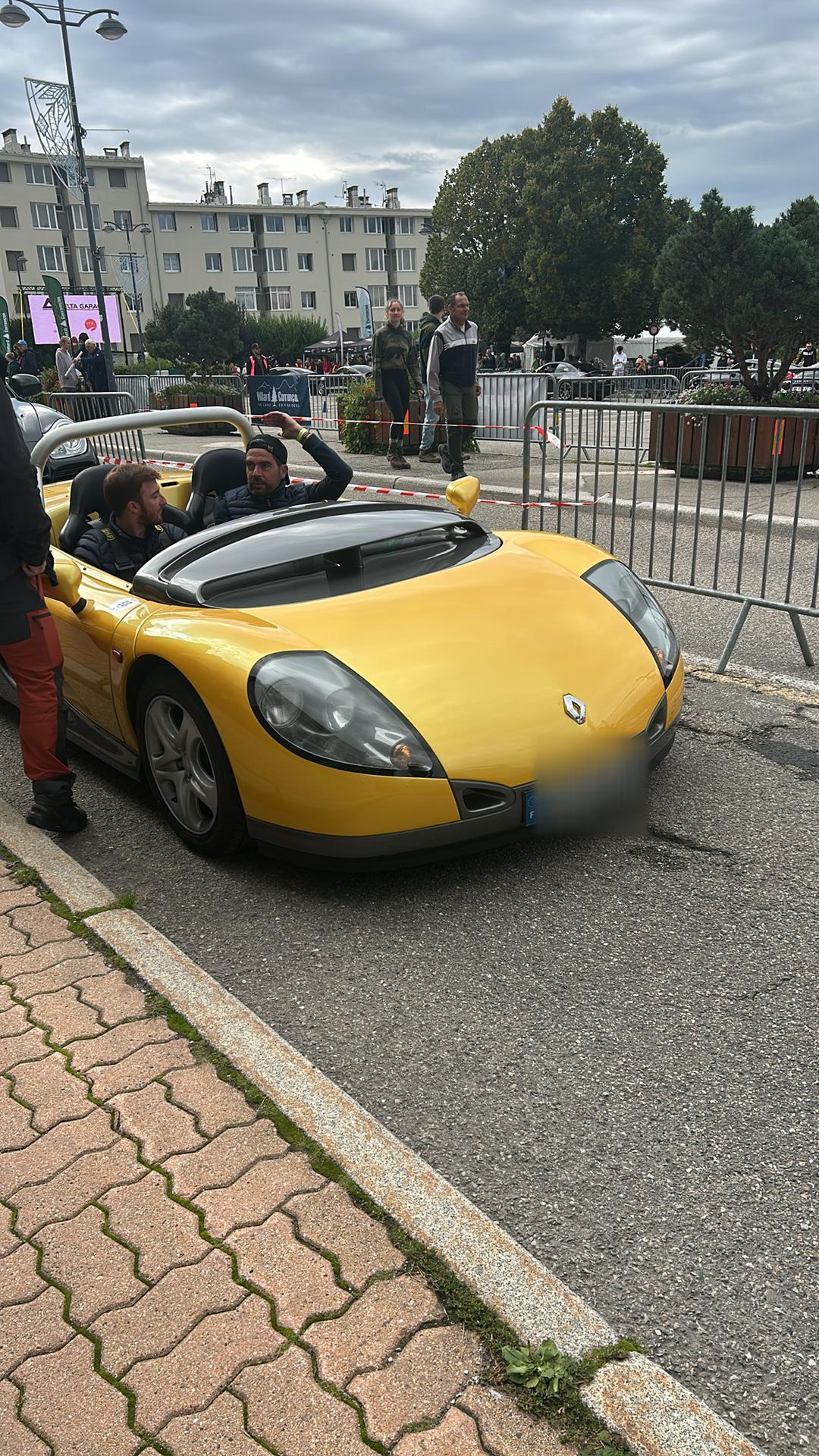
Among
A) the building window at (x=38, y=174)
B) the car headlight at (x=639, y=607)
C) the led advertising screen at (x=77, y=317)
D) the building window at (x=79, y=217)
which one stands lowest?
the car headlight at (x=639, y=607)

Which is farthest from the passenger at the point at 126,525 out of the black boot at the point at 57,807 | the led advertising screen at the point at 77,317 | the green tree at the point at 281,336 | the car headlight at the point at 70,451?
the green tree at the point at 281,336

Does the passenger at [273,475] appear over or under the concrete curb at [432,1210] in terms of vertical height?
over

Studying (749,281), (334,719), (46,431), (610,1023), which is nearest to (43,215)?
(46,431)

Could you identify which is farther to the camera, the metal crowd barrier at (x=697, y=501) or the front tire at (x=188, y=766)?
the metal crowd barrier at (x=697, y=501)

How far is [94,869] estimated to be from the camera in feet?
12.5

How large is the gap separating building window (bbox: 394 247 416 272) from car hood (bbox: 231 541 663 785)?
365ft

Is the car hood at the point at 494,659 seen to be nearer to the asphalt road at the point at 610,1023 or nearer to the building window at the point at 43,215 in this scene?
the asphalt road at the point at 610,1023

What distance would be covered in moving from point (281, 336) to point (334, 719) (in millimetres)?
83534

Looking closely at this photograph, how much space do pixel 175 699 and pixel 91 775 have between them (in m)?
1.28

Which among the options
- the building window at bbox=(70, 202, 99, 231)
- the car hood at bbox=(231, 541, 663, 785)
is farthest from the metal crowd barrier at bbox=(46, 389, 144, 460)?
the building window at bbox=(70, 202, 99, 231)

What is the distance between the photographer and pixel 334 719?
3.24 meters

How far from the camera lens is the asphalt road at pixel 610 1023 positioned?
2000 millimetres

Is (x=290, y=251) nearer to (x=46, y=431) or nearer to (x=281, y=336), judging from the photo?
(x=281, y=336)

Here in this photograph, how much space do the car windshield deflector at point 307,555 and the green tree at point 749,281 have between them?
412 inches
